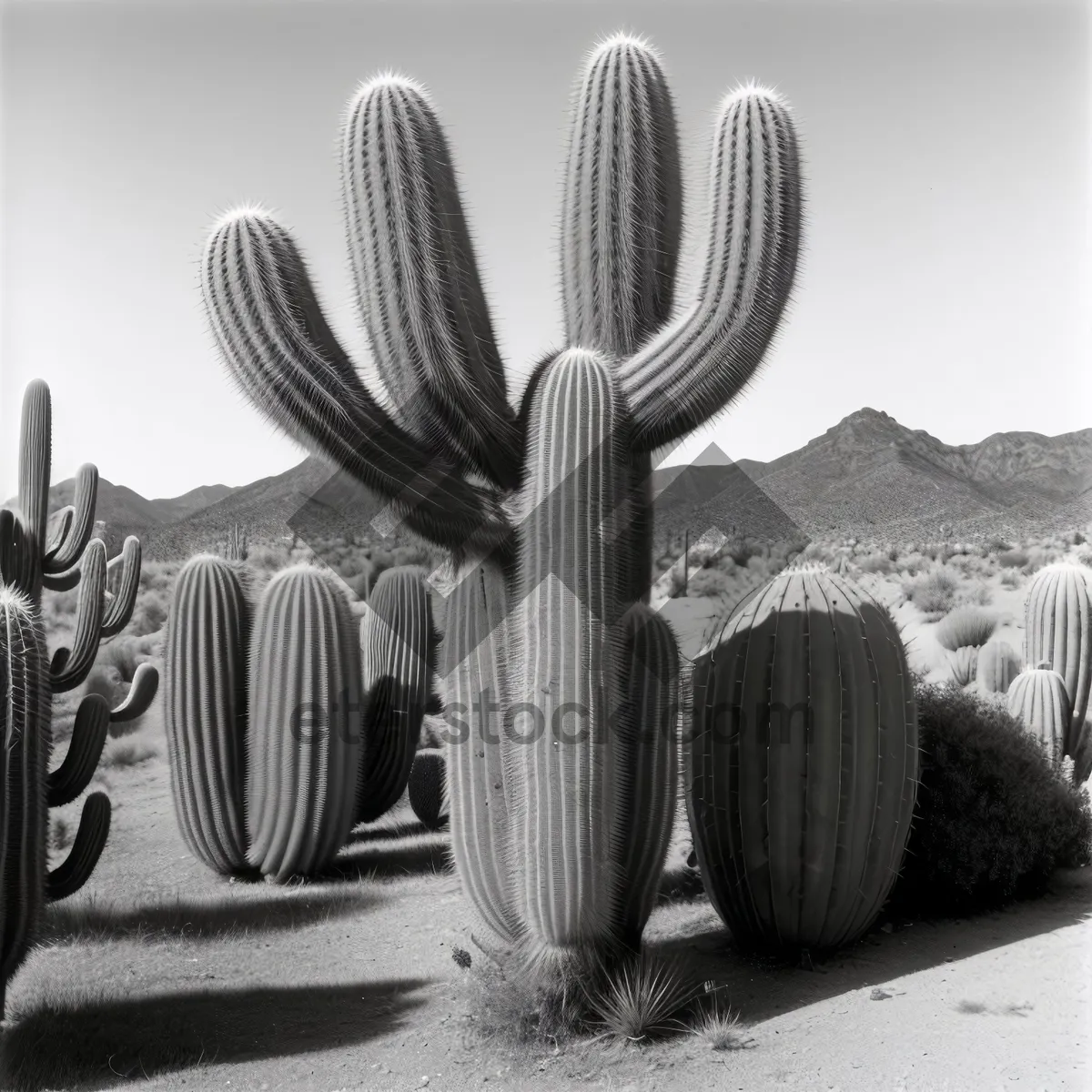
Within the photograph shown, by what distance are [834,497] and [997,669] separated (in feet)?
68.4

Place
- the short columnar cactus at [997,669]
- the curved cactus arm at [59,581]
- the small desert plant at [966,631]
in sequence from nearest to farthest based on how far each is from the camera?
the curved cactus arm at [59,581] < the short columnar cactus at [997,669] < the small desert plant at [966,631]

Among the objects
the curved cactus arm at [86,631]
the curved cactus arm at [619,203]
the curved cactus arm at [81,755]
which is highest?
the curved cactus arm at [619,203]

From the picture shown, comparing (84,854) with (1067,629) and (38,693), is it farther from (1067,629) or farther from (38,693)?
(1067,629)

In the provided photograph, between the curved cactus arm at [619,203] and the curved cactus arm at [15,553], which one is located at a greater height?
the curved cactus arm at [619,203]

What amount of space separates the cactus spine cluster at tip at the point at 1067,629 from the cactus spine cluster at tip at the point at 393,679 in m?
6.46

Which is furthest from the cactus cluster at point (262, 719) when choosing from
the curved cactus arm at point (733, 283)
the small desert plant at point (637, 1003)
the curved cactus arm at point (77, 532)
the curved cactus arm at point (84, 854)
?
the curved cactus arm at point (733, 283)

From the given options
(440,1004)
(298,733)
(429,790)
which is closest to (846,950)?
(440,1004)

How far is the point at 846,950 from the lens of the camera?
584cm

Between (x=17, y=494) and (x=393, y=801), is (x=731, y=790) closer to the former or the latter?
(x=393, y=801)

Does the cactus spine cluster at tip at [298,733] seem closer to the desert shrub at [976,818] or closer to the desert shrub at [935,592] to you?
the desert shrub at [976,818]

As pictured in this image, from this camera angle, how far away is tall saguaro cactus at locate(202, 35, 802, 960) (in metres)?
4.84

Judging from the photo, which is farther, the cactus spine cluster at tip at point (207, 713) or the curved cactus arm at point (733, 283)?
the cactus spine cluster at tip at point (207, 713)

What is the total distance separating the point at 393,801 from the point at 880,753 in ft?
17.2

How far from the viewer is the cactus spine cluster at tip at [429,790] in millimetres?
9609
